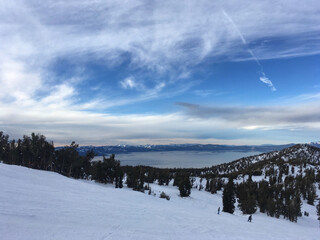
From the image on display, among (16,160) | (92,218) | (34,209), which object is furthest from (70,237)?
(16,160)

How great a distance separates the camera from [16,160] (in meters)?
52.1

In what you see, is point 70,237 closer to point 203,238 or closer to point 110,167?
point 203,238

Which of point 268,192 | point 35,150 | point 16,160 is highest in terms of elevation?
point 35,150

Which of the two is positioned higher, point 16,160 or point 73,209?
point 73,209

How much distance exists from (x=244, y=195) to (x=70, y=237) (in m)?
59.0

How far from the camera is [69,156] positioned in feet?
177

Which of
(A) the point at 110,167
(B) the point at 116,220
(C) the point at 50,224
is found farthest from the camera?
(A) the point at 110,167

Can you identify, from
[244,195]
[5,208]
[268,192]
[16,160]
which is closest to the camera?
[5,208]

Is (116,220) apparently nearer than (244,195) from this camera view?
Yes

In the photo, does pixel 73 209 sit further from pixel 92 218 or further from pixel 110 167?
pixel 110 167

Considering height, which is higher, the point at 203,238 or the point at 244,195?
the point at 203,238

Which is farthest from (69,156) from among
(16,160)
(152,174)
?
(152,174)

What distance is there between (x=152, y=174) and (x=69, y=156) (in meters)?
33.9

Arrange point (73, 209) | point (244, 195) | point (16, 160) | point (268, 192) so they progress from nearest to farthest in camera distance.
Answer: point (73, 209) → point (16, 160) → point (244, 195) → point (268, 192)
